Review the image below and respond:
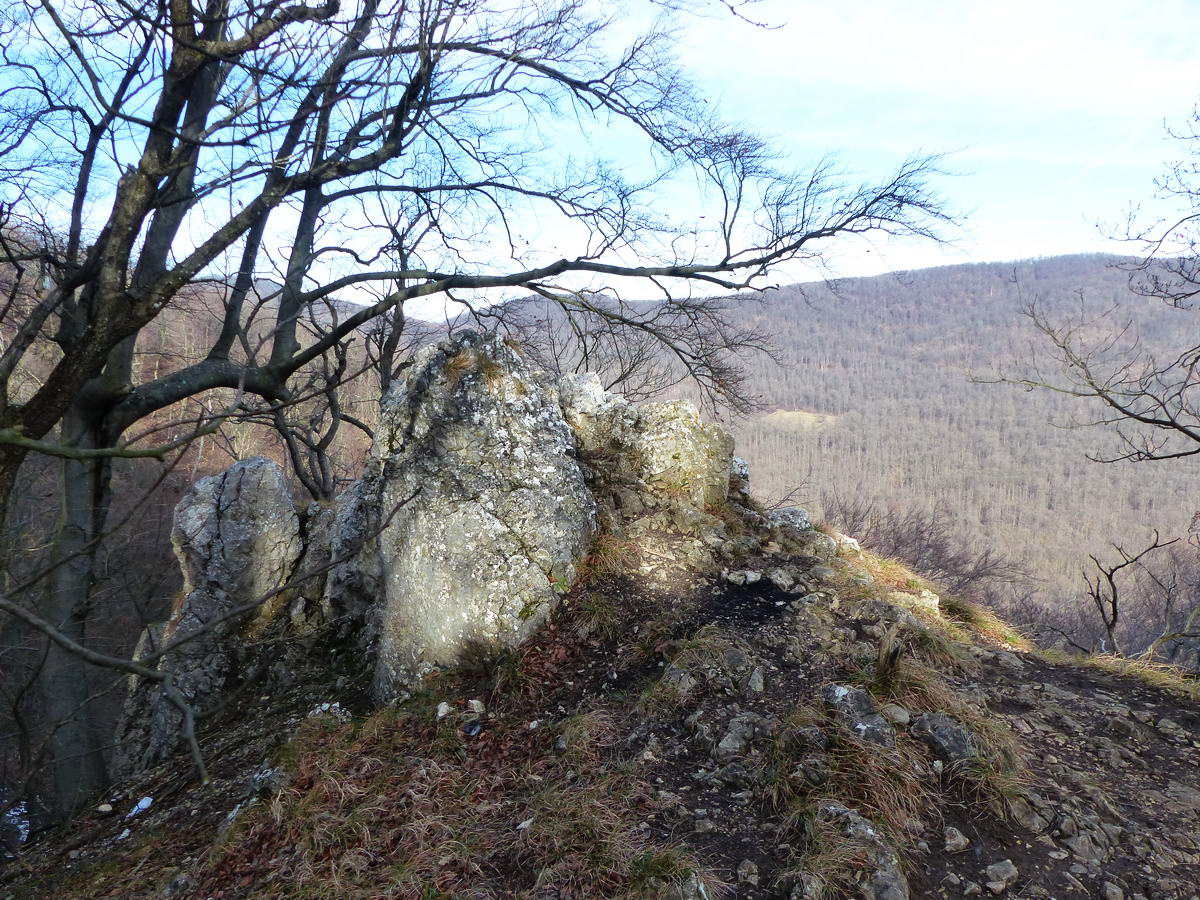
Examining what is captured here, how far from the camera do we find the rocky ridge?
9.34ft

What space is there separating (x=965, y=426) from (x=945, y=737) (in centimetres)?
9640

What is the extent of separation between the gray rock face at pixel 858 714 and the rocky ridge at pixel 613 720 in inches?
0.9

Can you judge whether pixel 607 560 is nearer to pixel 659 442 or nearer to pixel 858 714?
pixel 659 442

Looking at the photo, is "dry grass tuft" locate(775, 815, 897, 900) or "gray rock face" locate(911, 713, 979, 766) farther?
"gray rock face" locate(911, 713, 979, 766)

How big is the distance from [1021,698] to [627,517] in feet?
9.20

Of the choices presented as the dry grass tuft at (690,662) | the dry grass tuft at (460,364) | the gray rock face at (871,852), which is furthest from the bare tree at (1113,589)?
the dry grass tuft at (460,364)

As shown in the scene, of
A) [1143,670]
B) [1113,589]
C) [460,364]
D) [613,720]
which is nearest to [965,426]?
[1113,589]

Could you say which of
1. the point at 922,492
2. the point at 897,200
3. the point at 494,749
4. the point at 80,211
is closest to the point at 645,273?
the point at 897,200

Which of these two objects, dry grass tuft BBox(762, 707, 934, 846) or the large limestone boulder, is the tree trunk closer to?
the large limestone boulder

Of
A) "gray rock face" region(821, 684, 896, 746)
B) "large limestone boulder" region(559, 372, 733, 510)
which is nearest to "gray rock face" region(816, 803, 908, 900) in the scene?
"gray rock face" region(821, 684, 896, 746)

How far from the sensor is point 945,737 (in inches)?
130

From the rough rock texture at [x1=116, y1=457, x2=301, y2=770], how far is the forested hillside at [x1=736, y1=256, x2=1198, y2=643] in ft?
154

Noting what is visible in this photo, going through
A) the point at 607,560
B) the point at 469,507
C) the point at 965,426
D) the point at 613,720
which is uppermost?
the point at 469,507

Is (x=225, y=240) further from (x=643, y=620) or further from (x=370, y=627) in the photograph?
(x=643, y=620)
